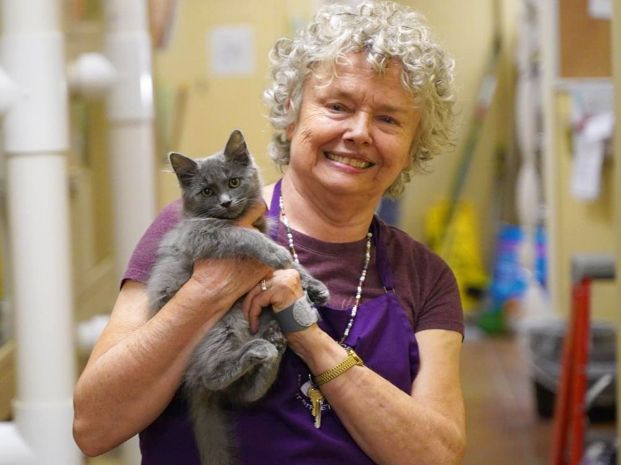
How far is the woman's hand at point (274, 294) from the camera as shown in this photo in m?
1.23

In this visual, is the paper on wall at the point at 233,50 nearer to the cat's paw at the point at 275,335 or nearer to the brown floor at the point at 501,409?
the brown floor at the point at 501,409

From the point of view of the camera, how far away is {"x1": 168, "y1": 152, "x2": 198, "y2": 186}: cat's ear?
1267 mm

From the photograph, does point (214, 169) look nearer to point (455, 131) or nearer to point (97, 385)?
point (97, 385)

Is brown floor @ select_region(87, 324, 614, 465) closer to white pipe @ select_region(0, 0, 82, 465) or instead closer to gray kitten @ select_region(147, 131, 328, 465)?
gray kitten @ select_region(147, 131, 328, 465)

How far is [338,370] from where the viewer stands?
128 cm

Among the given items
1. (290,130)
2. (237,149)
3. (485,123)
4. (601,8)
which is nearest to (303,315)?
(237,149)

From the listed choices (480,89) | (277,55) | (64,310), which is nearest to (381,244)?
(277,55)

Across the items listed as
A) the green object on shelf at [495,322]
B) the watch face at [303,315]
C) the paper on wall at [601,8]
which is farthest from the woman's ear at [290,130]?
the green object on shelf at [495,322]

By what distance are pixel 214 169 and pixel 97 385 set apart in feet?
1.15

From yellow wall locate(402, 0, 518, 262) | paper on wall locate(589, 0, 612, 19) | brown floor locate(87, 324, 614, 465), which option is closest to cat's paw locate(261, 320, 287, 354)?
brown floor locate(87, 324, 614, 465)

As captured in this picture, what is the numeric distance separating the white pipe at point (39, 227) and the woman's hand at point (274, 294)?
13.7 inches

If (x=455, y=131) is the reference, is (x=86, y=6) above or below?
above

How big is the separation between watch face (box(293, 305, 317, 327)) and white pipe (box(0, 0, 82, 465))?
373 mm

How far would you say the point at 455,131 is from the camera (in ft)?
5.19
